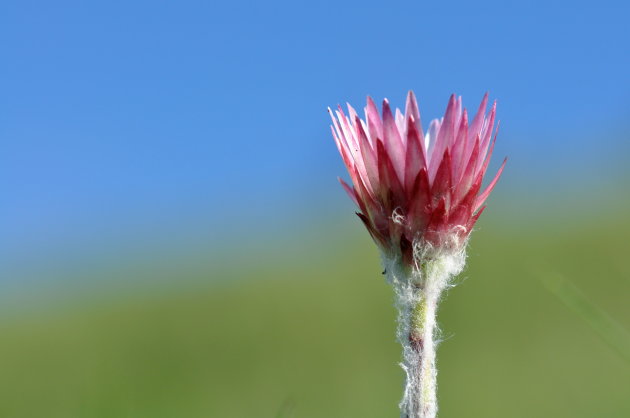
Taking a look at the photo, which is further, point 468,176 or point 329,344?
point 329,344

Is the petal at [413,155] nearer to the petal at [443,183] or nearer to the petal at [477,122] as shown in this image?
the petal at [443,183]

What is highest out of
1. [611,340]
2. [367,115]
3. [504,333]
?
[367,115]

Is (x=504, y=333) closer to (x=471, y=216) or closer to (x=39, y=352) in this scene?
(x=39, y=352)

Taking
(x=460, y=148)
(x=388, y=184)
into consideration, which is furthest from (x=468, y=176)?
(x=388, y=184)

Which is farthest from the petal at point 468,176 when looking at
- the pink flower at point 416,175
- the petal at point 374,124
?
the petal at point 374,124

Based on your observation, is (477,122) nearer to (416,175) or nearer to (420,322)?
(416,175)

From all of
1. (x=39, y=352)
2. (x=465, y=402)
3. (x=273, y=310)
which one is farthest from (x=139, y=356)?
(x=465, y=402)
